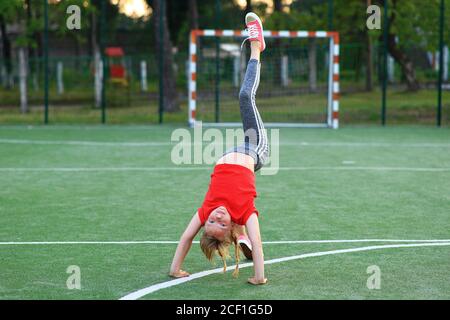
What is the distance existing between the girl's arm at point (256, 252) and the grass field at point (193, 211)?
A: 82mm

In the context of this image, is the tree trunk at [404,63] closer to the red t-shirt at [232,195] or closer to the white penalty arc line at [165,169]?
the white penalty arc line at [165,169]

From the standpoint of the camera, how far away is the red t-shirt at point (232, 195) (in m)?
6.30

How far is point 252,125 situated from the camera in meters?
7.31

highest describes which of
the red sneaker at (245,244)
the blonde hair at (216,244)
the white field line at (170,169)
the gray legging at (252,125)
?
the gray legging at (252,125)

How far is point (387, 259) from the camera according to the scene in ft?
23.1

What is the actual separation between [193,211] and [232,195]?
305 centimetres

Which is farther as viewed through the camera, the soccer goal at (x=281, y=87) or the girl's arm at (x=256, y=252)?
the soccer goal at (x=281, y=87)

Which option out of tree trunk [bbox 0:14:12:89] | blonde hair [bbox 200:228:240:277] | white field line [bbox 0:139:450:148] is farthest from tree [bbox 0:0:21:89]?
blonde hair [bbox 200:228:240:277]

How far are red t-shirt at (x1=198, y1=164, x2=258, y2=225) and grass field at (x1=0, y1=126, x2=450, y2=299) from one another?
1.75ft

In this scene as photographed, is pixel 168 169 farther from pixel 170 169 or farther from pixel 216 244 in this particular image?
pixel 216 244

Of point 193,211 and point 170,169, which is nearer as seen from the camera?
point 193,211

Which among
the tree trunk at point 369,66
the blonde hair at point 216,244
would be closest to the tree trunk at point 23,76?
the tree trunk at point 369,66

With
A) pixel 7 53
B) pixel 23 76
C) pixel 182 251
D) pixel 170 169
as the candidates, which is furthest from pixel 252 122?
pixel 7 53

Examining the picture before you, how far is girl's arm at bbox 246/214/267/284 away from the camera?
6.16 meters
